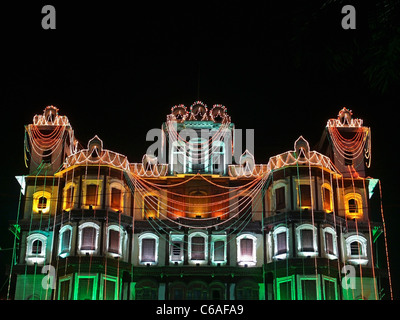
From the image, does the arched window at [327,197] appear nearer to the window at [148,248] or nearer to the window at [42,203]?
the window at [148,248]

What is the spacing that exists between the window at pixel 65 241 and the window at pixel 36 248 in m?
2.36

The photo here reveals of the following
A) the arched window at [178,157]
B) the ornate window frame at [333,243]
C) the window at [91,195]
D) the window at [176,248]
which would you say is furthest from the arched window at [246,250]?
the window at [91,195]

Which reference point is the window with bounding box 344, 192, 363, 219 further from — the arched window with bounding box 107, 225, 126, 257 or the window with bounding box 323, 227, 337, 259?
the arched window with bounding box 107, 225, 126, 257

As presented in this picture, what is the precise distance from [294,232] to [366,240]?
21.4 ft

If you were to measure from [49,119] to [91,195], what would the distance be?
9.48 metres

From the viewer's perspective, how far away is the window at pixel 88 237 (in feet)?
138

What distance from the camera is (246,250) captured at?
4481 centimetres

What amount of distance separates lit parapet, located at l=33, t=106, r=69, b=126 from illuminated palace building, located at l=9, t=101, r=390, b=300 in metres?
0.10

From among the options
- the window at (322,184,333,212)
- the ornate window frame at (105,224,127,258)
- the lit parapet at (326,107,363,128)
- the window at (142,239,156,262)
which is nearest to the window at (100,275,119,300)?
the ornate window frame at (105,224,127,258)

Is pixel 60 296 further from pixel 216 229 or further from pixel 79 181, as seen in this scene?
pixel 216 229

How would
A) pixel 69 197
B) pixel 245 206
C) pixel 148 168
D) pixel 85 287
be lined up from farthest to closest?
pixel 148 168 < pixel 245 206 < pixel 69 197 < pixel 85 287

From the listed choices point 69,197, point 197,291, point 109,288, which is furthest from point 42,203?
point 197,291

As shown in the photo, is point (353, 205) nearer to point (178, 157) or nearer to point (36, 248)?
point (178, 157)
